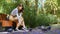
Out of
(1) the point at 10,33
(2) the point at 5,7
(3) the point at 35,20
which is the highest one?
(2) the point at 5,7

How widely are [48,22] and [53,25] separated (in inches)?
3.5

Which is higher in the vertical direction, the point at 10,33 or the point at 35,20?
the point at 35,20

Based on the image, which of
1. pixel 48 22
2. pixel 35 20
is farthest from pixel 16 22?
pixel 48 22

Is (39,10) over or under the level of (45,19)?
over

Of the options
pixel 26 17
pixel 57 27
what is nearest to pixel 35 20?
pixel 26 17

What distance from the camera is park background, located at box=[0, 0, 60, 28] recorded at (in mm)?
2578

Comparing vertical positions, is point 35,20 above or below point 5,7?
below

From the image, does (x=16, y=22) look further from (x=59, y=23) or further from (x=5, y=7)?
(x=59, y=23)

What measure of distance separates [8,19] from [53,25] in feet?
2.28

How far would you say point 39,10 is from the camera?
2.60 m

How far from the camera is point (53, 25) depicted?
257cm

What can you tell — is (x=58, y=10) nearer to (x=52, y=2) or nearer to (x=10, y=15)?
(x=52, y=2)

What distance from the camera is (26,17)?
258cm

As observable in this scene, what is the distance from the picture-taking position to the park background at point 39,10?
8.46ft
